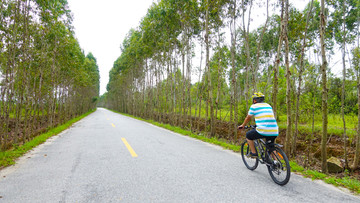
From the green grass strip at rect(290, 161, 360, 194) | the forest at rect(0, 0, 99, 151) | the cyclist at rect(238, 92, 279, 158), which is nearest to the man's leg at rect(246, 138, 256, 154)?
the cyclist at rect(238, 92, 279, 158)

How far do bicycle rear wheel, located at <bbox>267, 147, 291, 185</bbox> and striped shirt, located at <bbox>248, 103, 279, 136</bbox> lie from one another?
1.13 ft

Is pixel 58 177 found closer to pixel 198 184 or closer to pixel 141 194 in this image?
pixel 141 194

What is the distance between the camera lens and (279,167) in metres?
3.47

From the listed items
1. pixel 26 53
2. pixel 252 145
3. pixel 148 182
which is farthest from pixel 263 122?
pixel 26 53

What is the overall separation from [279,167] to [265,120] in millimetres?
894

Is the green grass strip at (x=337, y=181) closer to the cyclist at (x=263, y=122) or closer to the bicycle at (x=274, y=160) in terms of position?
the bicycle at (x=274, y=160)

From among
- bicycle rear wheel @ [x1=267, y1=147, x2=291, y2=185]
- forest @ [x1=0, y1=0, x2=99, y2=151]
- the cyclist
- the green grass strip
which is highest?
forest @ [x1=0, y1=0, x2=99, y2=151]

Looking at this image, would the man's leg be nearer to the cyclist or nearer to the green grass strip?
the cyclist

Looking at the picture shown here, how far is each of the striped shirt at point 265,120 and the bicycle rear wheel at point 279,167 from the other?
346mm

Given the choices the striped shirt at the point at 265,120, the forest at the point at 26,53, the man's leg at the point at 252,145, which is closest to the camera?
the striped shirt at the point at 265,120

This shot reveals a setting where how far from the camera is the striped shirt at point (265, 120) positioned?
12.1 feet

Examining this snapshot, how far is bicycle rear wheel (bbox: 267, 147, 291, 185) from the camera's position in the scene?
3311 millimetres

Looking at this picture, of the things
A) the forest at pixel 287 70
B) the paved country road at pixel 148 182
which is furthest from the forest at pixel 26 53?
the forest at pixel 287 70

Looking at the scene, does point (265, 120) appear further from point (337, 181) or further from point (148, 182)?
point (148, 182)
